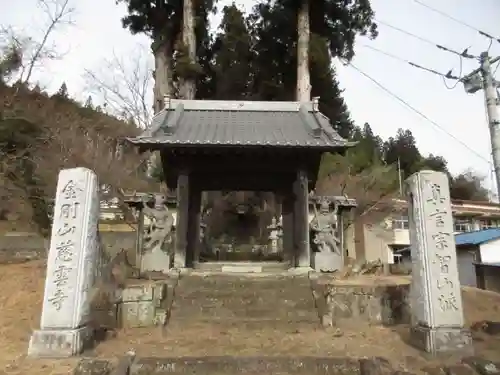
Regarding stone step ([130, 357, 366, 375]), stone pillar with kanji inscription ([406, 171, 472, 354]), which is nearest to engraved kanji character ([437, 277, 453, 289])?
stone pillar with kanji inscription ([406, 171, 472, 354])

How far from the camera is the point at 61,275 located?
592 centimetres

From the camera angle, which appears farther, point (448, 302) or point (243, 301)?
point (243, 301)

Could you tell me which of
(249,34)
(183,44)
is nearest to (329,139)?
(183,44)

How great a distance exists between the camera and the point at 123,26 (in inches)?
738

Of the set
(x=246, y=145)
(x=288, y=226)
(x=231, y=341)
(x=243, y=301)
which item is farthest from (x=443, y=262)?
(x=288, y=226)

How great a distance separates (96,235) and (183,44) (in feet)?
41.1

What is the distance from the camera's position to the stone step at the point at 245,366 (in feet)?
16.6

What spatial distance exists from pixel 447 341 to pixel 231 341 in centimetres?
319

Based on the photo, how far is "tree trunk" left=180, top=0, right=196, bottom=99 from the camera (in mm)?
16922

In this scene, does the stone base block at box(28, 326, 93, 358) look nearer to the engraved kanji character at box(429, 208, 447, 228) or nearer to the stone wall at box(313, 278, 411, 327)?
the stone wall at box(313, 278, 411, 327)

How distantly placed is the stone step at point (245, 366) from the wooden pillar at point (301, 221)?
14.1 ft

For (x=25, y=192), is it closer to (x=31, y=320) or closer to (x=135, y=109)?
(x=31, y=320)

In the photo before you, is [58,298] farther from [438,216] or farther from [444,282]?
[438,216]

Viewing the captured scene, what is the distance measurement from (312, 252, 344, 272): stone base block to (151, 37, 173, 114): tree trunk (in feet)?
33.0
